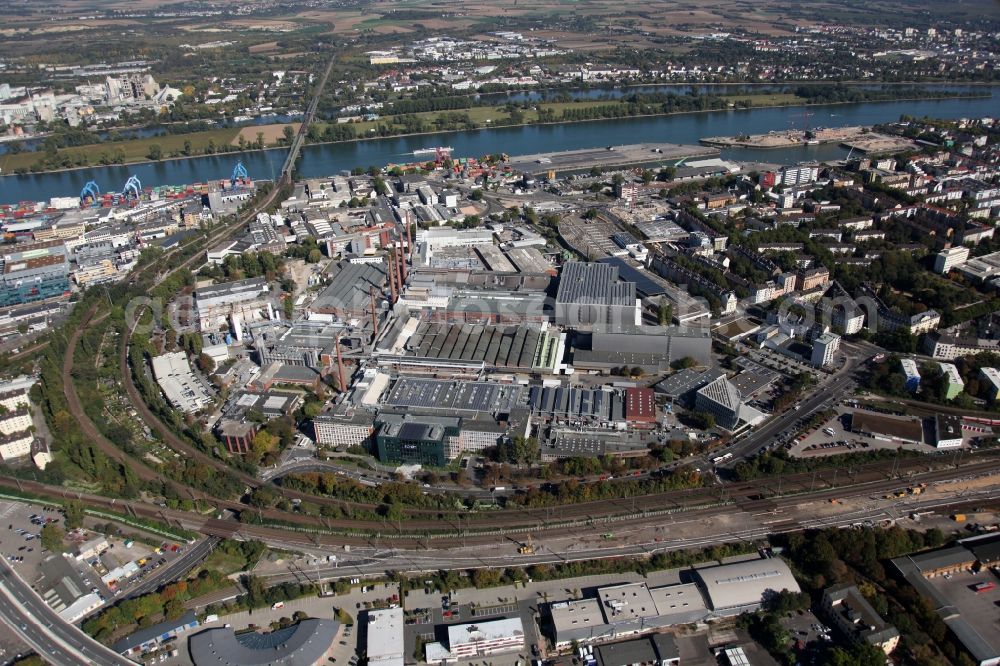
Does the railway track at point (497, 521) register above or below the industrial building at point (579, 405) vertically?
below

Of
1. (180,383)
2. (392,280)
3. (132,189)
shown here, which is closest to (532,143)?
(132,189)

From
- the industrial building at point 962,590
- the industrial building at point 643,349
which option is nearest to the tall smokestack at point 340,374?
the industrial building at point 643,349

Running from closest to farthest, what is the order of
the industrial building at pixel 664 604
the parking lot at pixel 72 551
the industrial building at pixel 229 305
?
the industrial building at pixel 664 604 → the parking lot at pixel 72 551 → the industrial building at pixel 229 305

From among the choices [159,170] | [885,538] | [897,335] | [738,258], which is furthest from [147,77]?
[885,538]

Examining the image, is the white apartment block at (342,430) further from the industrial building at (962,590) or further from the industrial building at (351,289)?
the industrial building at (962,590)

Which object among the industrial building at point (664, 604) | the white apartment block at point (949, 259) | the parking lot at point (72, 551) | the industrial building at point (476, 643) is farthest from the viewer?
the white apartment block at point (949, 259)

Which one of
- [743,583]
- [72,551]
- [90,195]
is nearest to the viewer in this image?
[743,583]

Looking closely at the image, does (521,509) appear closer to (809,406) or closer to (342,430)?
(342,430)
